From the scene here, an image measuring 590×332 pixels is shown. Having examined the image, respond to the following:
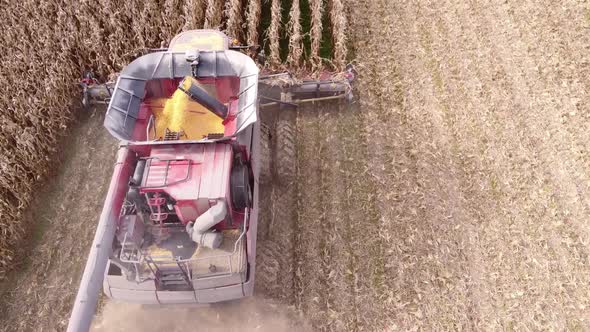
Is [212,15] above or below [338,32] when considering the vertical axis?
above

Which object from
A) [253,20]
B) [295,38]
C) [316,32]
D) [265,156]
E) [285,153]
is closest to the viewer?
[265,156]

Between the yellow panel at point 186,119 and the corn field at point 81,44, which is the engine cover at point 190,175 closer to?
the yellow panel at point 186,119

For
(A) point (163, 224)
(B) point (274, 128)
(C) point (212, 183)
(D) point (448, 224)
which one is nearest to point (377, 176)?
(D) point (448, 224)

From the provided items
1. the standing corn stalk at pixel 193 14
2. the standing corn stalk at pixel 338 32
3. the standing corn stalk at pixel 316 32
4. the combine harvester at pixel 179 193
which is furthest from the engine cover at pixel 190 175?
the standing corn stalk at pixel 193 14

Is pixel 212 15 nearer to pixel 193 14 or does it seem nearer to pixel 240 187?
pixel 193 14

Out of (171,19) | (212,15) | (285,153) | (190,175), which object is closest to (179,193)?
(190,175)

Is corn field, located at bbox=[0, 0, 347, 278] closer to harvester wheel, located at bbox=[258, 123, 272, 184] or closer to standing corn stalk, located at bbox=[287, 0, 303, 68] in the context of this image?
standing corn stalk, located at bbox=[287, 0, 303, 68]

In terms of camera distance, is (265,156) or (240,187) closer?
(240,187)
